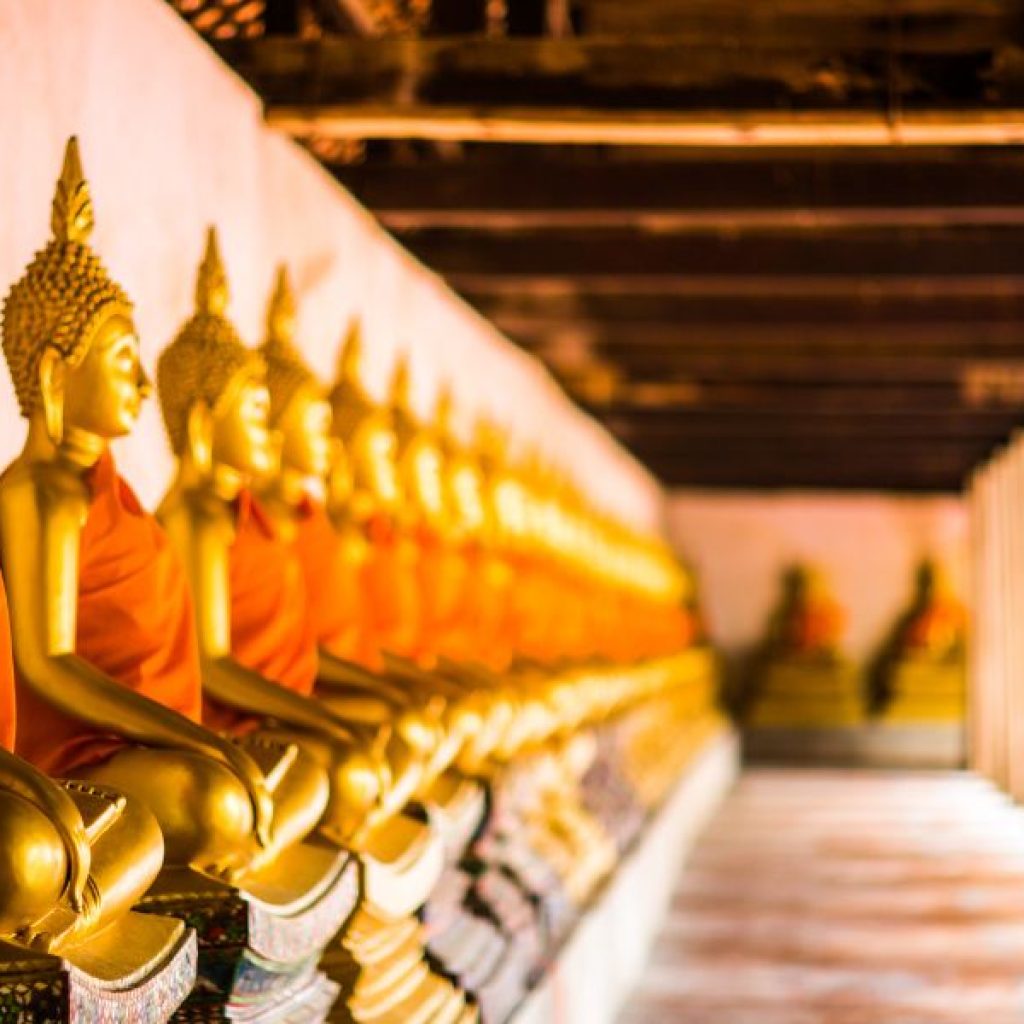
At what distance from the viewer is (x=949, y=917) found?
798 cm

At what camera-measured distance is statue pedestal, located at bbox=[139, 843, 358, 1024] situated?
2.92 metres

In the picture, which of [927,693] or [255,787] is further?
[927,693]

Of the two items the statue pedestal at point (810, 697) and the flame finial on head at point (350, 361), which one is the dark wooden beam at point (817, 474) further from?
the flame finial on head at point (350, 361)

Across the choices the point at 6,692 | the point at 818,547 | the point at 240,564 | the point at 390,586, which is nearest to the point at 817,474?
the point at 818,547

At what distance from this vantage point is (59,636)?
2.92m

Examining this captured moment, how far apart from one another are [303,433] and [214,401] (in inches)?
17.6

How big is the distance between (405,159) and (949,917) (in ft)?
12.0

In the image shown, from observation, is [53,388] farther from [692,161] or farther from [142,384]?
[692,161]

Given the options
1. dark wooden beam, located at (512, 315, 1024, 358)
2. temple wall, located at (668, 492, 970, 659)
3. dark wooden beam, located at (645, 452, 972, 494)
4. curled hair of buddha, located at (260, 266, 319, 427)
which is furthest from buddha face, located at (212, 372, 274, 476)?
temple wall, located at (668, 492, 970, 659)

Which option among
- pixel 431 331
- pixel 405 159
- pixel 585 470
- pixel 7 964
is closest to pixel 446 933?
pixel 7 964

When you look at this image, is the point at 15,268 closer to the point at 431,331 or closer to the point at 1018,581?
the point at 431,331

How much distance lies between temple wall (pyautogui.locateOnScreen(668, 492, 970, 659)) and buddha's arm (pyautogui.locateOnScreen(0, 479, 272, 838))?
48.9 feet

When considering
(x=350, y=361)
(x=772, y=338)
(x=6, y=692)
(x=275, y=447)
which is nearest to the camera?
(x=6, y=692)

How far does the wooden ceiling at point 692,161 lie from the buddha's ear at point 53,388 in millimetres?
2189
